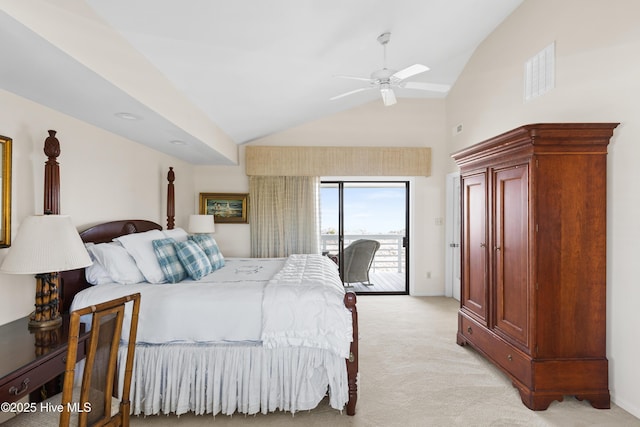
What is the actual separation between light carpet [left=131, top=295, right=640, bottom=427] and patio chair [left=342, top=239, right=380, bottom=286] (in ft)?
5.92

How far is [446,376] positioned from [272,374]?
149 cm

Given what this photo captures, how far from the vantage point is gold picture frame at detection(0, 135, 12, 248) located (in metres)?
2.01

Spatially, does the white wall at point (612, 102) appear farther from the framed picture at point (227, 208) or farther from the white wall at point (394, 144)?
the framed picture at point (227, 208)

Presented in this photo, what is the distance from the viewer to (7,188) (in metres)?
2.03

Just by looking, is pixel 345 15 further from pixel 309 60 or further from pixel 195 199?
pixel 195 199

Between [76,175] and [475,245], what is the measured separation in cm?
344

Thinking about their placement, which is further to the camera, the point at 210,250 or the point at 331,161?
the point at 331,161

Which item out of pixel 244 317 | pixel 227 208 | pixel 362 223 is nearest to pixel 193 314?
pixel 244 317

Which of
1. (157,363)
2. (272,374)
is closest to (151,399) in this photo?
(157,363)

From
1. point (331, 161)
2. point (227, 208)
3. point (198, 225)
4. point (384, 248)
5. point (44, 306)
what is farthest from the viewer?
point (384, 248)

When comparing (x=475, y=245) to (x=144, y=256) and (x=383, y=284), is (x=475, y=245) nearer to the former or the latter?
(x=383, y=284)

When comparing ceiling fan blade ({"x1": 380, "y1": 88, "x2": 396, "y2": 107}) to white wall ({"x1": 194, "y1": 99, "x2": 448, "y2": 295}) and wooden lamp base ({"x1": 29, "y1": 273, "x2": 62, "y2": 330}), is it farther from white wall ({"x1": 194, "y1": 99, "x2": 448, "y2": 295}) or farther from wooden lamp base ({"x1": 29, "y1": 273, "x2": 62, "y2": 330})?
wooden lamp base ({"x1": 29, "y1": 273, "x2": 62, "y2": 330})

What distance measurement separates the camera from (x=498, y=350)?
2818 mm

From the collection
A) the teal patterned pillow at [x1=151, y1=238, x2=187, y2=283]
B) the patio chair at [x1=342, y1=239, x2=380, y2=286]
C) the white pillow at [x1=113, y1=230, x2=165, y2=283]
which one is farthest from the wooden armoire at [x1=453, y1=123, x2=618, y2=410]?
the patio chair at [x1=342, y1=239, x2=380, y2=286]
